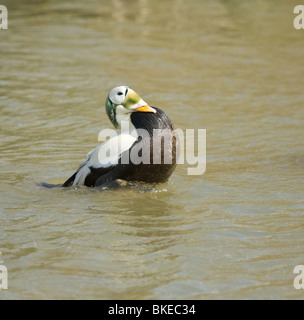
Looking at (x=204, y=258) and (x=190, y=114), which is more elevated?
(x=190, y=114)

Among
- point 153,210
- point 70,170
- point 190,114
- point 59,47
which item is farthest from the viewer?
point 59,47

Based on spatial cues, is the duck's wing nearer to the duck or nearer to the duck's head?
the duck

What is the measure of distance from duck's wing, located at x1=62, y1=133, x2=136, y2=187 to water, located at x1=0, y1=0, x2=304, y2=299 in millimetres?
114

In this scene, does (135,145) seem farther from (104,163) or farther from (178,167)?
(178,167)

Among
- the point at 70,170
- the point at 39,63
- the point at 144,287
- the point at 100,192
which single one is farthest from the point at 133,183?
the point at 39,63

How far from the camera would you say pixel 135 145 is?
5.71m

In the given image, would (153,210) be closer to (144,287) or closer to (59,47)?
(144,287)

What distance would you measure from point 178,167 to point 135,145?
1370 mm

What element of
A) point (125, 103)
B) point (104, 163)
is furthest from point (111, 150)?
point (125, 103)

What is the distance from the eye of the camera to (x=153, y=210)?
→ 569cm

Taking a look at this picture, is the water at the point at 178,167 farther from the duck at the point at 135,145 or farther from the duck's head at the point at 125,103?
the duck's head at the point at 125,103

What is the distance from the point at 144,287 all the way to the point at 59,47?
8.67 m

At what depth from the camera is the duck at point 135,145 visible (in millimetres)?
5742

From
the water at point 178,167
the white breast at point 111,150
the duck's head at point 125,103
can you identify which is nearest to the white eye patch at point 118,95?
the duck's head at point 125,103
